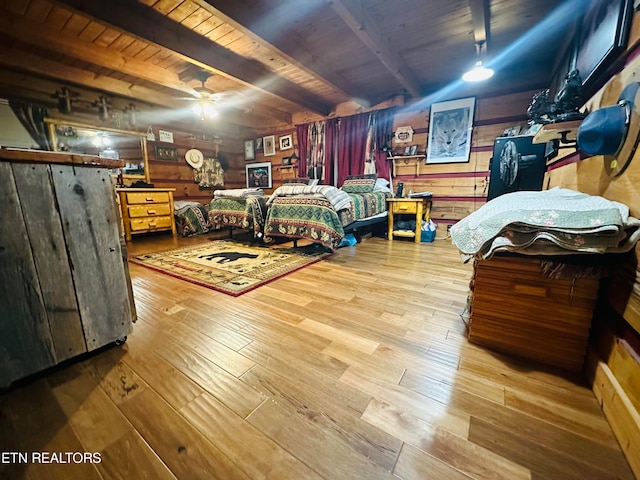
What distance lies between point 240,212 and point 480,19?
3.21 metres

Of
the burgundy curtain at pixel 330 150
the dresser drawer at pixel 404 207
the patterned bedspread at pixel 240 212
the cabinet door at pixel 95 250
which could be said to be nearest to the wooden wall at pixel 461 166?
the dresser drawer at pixel 404 207

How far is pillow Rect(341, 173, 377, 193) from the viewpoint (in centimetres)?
395

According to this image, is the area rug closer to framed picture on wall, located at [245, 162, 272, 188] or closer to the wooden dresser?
the wooden dresser

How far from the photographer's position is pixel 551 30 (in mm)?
2447

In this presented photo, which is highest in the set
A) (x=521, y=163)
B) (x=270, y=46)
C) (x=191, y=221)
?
(x=270, y=46)

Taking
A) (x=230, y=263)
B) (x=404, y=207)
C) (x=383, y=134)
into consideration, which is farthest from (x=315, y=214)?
(x=383, y=134)

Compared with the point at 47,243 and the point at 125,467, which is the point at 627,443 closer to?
the point at 125,467

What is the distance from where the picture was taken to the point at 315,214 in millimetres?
2760

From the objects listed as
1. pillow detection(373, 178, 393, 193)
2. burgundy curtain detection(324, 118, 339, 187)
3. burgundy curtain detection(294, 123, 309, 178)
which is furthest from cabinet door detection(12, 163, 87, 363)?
burgundy curtain detection(294, 123, 309, 178)

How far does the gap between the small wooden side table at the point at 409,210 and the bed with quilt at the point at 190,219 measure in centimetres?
317

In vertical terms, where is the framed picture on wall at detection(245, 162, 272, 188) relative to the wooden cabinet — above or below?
above

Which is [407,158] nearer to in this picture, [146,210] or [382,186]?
[382,186]

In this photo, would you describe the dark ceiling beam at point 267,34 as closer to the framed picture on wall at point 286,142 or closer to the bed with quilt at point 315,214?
the bed with quilt at point 315,214

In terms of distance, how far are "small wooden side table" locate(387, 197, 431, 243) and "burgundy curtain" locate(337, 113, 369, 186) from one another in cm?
119
